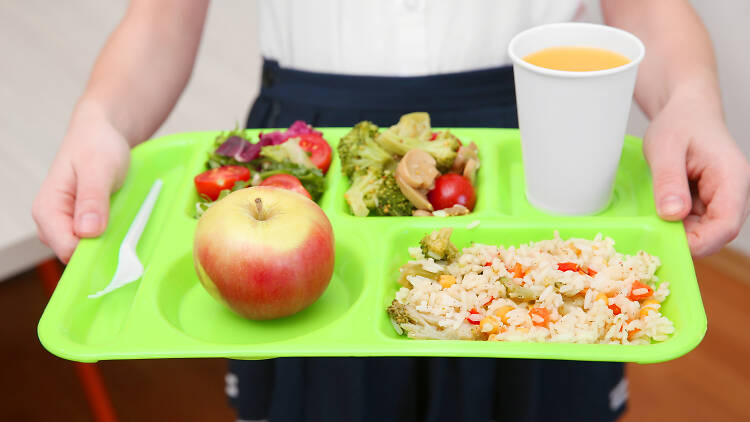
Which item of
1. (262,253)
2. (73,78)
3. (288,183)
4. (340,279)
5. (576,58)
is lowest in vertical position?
(73,78)

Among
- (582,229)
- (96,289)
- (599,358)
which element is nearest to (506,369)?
(582,229)

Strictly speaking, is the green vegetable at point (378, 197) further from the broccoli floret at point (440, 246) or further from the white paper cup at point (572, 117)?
the white paper cup at point (572, 117)

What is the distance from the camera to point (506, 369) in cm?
177

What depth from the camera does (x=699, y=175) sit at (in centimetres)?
146

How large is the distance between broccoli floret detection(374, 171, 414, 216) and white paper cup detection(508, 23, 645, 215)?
10.5 inches

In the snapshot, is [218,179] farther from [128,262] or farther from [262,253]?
[262,253]

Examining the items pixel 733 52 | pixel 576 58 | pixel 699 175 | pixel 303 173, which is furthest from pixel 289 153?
pixel 733 52

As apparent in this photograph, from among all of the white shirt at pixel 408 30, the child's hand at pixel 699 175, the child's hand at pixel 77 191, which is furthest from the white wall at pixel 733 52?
the child's hand at pixel 77 191

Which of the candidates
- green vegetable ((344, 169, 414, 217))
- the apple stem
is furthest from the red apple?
green vegetable ((344, 169, 414, 217))

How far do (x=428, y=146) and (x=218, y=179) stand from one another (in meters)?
0.47

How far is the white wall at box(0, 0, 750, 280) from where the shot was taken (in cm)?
255

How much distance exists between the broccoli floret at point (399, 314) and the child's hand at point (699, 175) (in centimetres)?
54

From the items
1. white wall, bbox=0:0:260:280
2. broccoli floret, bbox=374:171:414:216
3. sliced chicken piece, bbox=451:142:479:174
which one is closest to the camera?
broccoli floret, bbox=374:171:414:216

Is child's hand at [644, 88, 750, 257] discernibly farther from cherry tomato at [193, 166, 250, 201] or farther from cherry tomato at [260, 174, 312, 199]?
cherry tomato at [193, 166, 250, 201]
